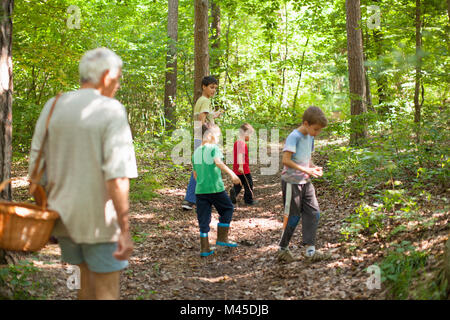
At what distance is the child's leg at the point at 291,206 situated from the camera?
4949 mm

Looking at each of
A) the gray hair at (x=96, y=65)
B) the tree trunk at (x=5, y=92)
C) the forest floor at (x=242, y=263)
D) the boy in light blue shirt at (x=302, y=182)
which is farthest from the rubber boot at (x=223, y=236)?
the gray hair at (x=96, y=65)

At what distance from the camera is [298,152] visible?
16.0ft

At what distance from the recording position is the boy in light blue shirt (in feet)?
15.7

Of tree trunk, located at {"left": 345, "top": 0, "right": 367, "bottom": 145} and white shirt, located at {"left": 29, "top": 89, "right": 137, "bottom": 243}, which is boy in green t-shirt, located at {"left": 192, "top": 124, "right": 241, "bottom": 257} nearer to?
white shirt, located at {"left": 29, "top": 89, "right": 137, "bottom": 243}

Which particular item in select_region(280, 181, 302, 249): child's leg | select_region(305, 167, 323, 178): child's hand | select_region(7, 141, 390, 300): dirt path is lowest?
select_region(7, 141, 390, 300): dirt path

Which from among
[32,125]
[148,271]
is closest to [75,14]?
[32,125]

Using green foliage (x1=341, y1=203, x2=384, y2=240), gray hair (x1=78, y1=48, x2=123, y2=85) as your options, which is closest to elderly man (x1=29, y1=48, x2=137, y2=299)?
gray hair (x1=78, y1=48, x2=123, y2=85)

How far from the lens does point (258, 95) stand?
17.8 meters

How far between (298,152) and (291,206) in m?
0.69

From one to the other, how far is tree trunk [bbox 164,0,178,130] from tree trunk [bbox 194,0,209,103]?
3.96m
